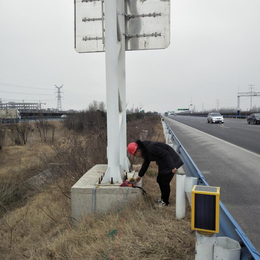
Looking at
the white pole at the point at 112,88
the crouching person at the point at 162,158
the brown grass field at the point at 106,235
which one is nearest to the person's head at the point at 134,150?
the crouching person at the point at 162,158

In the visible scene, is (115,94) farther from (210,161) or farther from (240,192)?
(210,161)

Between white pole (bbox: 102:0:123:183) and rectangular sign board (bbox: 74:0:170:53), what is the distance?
687mm

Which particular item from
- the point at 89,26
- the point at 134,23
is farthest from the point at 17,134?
the point at 134,23

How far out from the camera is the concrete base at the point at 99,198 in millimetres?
3908

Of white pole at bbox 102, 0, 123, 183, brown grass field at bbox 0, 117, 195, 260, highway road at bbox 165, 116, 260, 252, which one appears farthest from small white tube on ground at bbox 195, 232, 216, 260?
white pole at bbox 102, 0, 123, 183

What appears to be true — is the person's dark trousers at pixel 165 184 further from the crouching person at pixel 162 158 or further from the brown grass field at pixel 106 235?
the brown grass field at pixel 106 235

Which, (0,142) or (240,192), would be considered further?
(0,142)

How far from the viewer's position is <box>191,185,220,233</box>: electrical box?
190 cm

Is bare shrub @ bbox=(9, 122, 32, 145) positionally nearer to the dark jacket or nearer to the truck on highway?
the truck on highway

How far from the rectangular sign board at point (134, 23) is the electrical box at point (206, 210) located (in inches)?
145

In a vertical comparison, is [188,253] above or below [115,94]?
below

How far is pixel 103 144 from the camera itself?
25.2ft

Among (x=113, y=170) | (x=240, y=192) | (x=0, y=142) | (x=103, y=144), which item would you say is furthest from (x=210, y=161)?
(x=0, y=142)

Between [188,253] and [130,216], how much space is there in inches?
42.9
